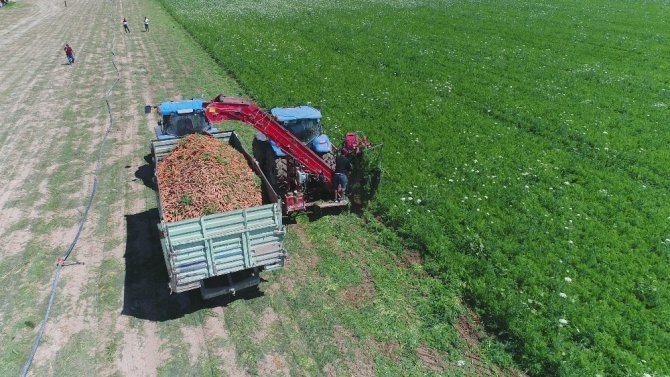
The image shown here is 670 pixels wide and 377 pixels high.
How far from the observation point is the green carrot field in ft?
29.5

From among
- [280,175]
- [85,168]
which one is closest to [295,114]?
[280,175]

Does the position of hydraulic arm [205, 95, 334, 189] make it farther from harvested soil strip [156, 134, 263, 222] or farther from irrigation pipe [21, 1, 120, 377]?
irrigation pipe [21, 1, 120, 377]

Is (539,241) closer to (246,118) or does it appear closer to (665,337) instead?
(665,337)

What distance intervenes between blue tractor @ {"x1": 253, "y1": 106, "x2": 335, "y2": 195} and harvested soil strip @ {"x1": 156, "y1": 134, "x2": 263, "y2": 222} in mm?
918

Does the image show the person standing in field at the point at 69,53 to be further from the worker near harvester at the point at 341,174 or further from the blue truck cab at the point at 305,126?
the worker near harvester at the point at 341,174

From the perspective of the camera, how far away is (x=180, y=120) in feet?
45.6

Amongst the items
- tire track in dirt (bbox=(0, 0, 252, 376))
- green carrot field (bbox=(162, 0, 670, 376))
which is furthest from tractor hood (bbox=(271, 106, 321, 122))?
tire track in dirt (bbox=(0, 0, 252, 376))

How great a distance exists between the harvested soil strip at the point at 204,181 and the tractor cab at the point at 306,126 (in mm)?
1695

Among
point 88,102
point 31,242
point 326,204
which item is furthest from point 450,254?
point 88,102

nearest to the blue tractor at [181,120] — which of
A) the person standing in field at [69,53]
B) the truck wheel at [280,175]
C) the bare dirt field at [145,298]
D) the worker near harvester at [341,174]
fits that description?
the bare dirt field at [145,298]

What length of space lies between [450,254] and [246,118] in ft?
19.5

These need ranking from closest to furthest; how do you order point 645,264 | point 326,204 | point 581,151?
point 645,264, point 326,204, point 581,151

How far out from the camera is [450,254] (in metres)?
10.8

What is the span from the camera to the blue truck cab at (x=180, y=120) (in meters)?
13.8
